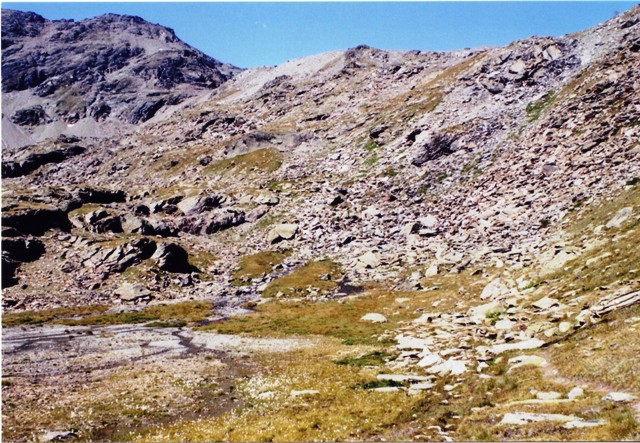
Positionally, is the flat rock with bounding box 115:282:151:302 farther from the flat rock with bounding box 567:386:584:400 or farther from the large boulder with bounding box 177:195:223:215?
the flat rock with bounding box 567:386:584:400

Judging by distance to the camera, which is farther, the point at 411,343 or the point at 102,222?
the point at 102,222

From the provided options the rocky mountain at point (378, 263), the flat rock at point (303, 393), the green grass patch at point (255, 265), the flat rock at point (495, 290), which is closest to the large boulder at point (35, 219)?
the rocky mountain at point (378, 263)

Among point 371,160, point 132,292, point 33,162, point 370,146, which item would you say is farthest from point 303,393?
point 33,162

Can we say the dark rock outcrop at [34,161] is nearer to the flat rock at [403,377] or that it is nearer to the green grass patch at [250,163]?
the green grass patch at [250,163]

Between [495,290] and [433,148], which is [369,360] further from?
[433,148]

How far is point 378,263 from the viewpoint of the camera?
76250mm

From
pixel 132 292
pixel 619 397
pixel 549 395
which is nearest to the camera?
pixel 619 397

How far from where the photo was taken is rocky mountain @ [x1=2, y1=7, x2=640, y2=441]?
21.6 meters

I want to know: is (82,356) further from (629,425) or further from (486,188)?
(486,188)

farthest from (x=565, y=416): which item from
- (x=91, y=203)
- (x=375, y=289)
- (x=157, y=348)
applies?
(x=91, y=203)

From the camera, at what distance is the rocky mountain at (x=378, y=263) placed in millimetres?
21594

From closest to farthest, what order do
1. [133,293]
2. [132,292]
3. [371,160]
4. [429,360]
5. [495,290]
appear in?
[429,360] → [495,290] → [133,293] → [132,292] → [371,160]

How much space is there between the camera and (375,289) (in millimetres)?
67500

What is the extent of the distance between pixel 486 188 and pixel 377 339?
5020cm
